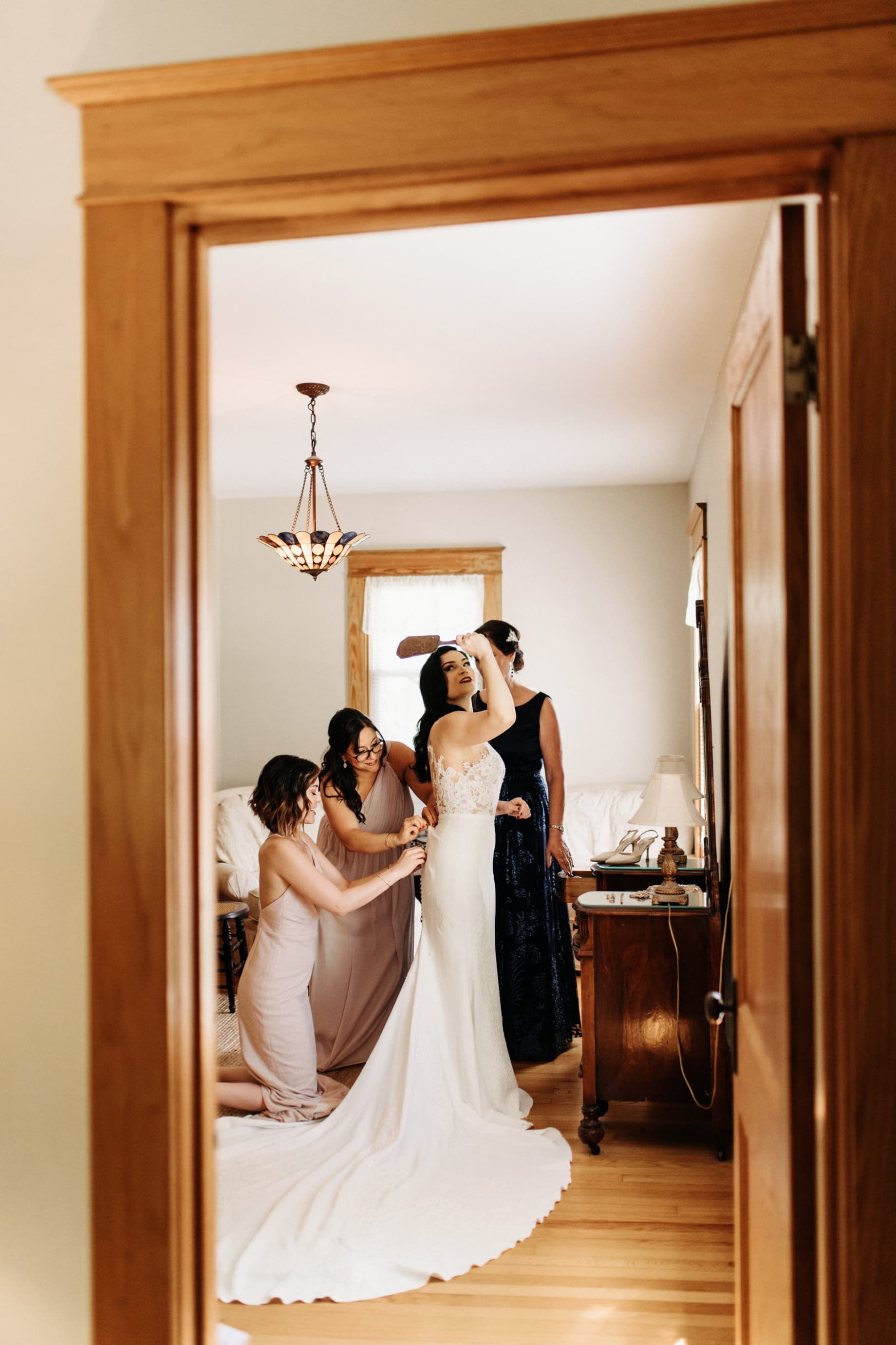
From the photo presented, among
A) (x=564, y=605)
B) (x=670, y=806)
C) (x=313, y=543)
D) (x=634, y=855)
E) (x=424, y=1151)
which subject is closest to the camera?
(x=424, y=1151)

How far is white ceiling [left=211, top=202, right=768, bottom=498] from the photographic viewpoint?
10.4 feet

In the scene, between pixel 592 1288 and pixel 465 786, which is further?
pixel 465 786

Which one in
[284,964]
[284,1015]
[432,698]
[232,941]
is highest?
[432,698]

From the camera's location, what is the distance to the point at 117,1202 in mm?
1406

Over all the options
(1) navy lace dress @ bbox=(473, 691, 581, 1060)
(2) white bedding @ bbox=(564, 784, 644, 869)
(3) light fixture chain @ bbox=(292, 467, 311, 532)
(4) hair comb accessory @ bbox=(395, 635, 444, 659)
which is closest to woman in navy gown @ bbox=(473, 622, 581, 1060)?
(1) navy lace dress @ bbox=(473, 691, 581, 1060)

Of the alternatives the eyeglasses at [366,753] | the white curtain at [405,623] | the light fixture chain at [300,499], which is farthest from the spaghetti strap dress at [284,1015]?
the white curtain at [405,623]

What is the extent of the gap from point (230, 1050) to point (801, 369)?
4.20 m

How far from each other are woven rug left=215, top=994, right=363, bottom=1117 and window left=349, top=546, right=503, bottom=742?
2336 mm

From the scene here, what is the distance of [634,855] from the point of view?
13.3 ft

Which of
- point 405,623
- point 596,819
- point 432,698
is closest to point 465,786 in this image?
point 432,698

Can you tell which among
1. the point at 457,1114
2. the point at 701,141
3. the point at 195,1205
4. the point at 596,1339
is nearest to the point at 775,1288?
the point at 195,1205

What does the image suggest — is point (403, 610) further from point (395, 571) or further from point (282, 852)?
point (282, 852)

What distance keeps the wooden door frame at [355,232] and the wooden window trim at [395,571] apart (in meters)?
5.81

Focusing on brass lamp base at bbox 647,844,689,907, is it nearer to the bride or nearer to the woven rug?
the bride
